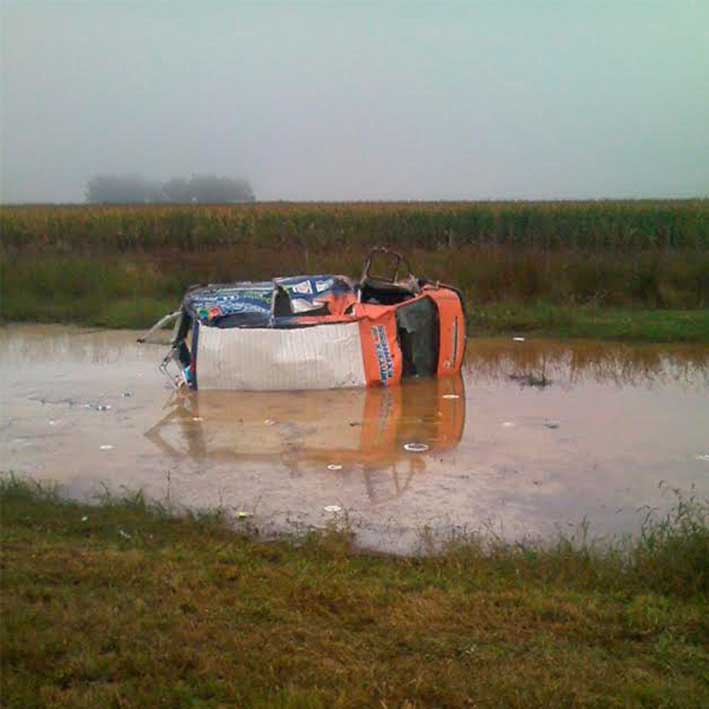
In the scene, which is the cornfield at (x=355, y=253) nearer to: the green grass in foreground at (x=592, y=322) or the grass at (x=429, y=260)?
the grass at (x=429, y=260)

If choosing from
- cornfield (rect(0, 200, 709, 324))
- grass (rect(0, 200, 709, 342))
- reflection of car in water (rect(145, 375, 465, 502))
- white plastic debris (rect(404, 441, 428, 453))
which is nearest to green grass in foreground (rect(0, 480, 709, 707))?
reflection of car in water (rect(145, 375, 465, 502))

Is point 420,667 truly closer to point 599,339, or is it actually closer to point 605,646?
point 605,646

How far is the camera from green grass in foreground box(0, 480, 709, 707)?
314cm

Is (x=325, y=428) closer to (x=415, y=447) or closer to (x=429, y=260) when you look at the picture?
(x=415, y=447)

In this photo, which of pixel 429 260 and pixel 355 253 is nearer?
pixel 429 260

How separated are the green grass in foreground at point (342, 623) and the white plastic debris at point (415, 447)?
237 cm

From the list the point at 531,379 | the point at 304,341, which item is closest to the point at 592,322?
the point at 531,379

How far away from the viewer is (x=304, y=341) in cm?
924

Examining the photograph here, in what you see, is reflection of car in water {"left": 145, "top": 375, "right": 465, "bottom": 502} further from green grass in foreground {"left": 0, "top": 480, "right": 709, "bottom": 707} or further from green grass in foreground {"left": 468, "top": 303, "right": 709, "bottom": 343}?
green grass in foreground {"left": 468, "top": 303, "right": 709, "bottom": 343}

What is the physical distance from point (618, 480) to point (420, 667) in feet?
11.8

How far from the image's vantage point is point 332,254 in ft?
60.7

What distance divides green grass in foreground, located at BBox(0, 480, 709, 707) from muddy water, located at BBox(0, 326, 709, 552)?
804 millimetres

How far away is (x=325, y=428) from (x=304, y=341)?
56.4 inches

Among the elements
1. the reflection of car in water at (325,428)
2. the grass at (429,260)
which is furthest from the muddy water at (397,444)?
the grass at (429,260)
